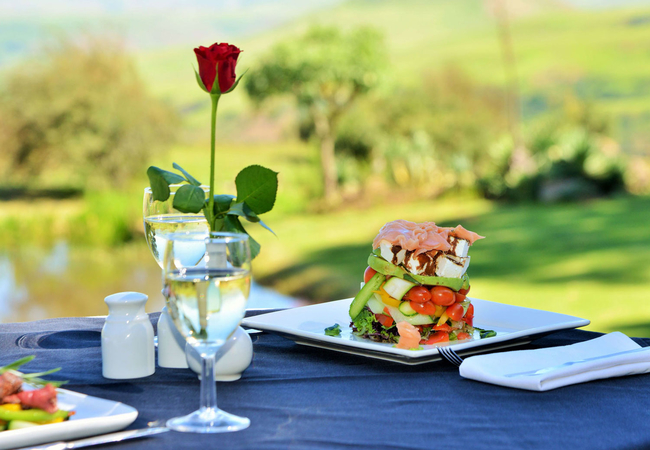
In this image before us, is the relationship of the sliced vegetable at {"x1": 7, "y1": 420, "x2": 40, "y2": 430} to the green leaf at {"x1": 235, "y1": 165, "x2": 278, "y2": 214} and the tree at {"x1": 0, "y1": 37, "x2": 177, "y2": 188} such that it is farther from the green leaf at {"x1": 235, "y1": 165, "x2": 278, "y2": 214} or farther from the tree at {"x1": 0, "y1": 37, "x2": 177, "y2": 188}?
the tree at {"x1": 0, "y1": 37, "x2": 177, "y2": 188}

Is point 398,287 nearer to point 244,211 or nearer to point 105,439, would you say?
point 244,211

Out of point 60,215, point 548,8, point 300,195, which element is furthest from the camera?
point 548,8

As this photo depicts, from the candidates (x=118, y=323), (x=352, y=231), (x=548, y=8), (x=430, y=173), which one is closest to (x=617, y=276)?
(x=352, y=231)

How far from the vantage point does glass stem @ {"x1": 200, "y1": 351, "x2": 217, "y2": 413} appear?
0.70 m

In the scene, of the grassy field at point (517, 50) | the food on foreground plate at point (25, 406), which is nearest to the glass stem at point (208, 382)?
the food on foreground plate at point (25, 406)

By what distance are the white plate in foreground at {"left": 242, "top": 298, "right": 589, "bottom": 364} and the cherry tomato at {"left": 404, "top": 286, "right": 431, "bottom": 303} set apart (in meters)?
0.07

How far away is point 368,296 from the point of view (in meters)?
1.08

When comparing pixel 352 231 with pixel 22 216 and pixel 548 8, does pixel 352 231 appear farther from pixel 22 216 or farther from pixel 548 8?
pixel 548 8

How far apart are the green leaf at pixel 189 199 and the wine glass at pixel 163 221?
0.16ft

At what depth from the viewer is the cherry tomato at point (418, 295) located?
1.04 metres

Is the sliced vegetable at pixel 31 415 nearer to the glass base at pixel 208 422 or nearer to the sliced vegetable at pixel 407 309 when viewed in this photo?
the glass base at pixel 208 422

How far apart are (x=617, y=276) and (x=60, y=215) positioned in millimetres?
7573

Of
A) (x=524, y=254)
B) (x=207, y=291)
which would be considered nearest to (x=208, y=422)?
(x=207, y=291)

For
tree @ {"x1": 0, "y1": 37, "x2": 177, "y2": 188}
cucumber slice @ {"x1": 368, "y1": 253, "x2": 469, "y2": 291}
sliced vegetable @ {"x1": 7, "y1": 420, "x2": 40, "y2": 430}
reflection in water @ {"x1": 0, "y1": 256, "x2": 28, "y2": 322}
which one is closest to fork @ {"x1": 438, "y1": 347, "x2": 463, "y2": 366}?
cucumber slice @ {"x1": 368, "y1": 253, "x2": 469, "y2": 291}
